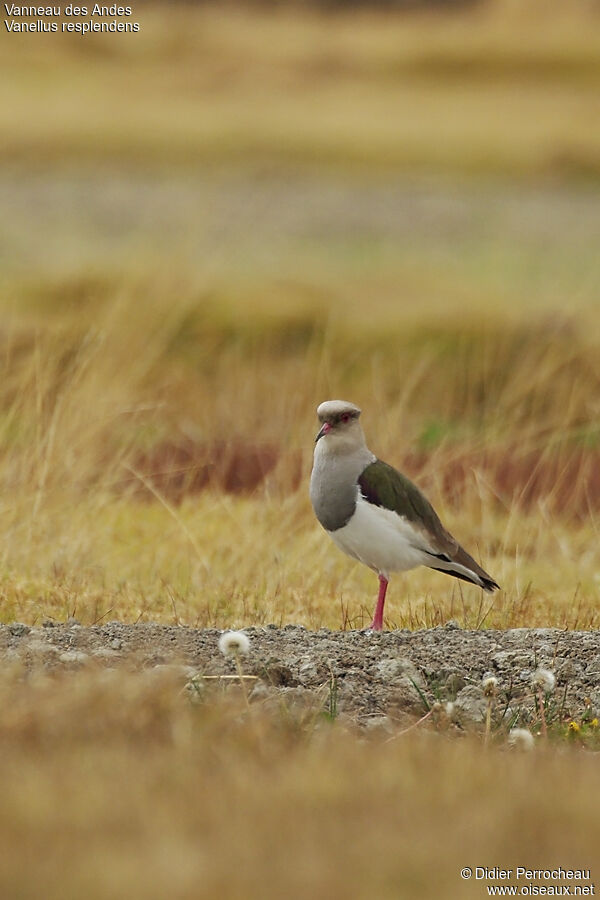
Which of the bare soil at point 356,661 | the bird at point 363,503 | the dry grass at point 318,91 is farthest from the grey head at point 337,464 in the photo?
the dry grass at point 318,91

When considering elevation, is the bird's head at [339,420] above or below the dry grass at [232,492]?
above

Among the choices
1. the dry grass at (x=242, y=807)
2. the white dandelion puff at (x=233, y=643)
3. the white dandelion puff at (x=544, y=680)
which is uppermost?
the dry grass at (x=242, y=807)

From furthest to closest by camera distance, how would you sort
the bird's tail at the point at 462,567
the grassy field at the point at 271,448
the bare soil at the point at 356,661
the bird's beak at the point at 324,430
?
the bird's tail at the point at 462,567, the bird's beak at the point at 324,430, the bare soil at the point at 356,661, the grassy field at the point at 271,448

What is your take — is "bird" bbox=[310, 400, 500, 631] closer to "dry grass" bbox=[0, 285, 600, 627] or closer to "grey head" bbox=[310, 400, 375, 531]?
"grey head" bbox=[310, 400, 375, 531]

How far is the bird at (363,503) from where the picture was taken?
14.3ft

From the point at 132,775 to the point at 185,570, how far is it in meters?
3.67

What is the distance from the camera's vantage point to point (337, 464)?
4.40 metres

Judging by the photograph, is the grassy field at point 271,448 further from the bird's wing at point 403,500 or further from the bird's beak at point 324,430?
the bird's beak at point 324,430

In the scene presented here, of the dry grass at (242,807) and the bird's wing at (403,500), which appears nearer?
the dry grass at (242,807)

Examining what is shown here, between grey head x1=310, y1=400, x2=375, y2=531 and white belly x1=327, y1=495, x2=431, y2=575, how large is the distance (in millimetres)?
31

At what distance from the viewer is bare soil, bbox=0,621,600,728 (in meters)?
3.62

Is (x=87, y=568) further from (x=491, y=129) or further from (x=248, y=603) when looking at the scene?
(x=491, y=129)

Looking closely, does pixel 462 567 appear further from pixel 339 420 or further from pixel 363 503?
pixel 339 420

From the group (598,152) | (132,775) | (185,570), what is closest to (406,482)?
(185,570)
